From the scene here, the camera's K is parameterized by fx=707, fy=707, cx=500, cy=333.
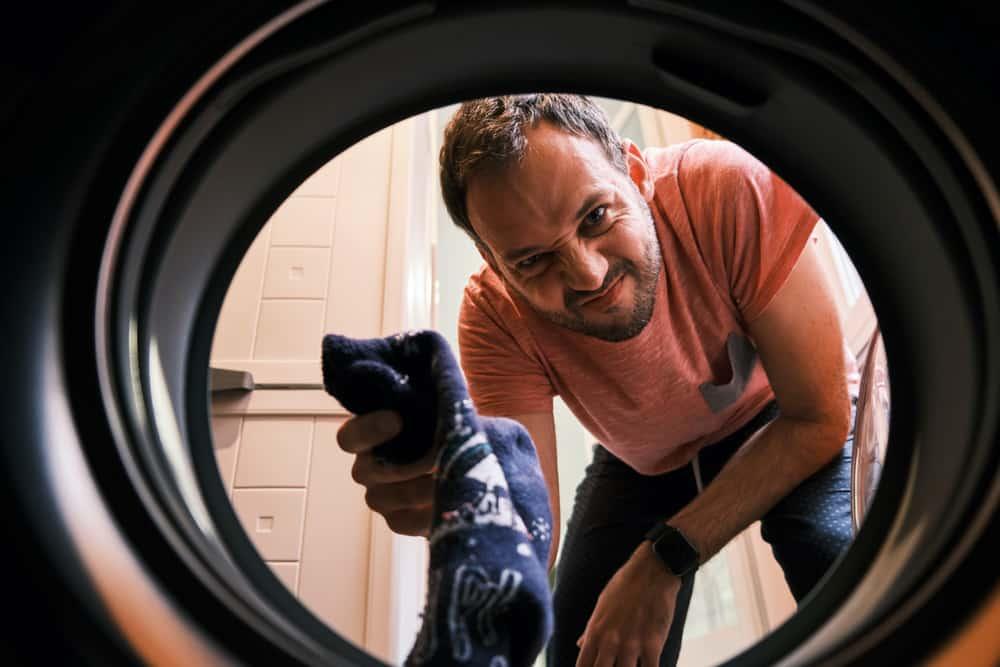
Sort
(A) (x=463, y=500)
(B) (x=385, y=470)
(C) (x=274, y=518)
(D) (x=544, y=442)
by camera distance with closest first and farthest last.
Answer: (A) (x=463, y=500) < (B) (x=385, y=470) < (D) (x=544, y=442) < (C) (x=274, y=518)

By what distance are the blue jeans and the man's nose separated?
37 centimetres

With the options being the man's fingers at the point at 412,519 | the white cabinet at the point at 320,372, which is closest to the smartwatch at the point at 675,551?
the man's fingers at the point at 412,519

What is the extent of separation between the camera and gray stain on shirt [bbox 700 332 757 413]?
3.26 feet

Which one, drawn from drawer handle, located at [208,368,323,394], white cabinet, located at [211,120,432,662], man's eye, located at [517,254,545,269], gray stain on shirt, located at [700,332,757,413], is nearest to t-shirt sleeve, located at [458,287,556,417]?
man's eye, located at [517,254,545,269]

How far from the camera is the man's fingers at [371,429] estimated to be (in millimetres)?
479

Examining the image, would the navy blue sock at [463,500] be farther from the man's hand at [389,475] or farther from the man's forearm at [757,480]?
the man's forearm at [757,480]

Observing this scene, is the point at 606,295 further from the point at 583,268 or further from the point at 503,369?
the point at 503,369

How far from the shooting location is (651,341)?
38.4 inches

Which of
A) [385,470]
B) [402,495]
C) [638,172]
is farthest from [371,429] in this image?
[638,172]

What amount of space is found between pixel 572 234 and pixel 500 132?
0.50 ft

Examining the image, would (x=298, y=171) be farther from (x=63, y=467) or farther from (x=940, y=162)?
(x=940, y=162)

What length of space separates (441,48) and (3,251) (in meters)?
0.26

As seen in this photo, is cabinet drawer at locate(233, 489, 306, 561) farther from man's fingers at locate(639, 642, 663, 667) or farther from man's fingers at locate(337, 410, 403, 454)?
man's fingers at locate(337, 410, 403, 454)

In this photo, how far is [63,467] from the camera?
0.29 meters
